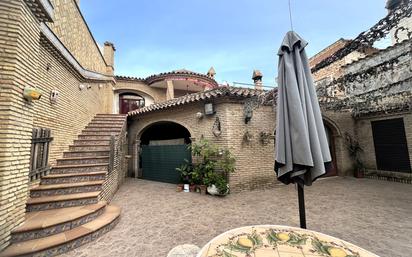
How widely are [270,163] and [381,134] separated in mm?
6014

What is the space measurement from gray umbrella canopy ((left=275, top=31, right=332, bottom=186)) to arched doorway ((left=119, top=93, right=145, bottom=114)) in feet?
41.9

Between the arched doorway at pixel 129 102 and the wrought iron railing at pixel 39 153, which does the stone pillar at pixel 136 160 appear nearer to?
the wrought iron railing at pixel 39 153

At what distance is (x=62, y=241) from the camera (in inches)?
116

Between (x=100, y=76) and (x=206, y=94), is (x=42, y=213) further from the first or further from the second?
(x=100, y=76)

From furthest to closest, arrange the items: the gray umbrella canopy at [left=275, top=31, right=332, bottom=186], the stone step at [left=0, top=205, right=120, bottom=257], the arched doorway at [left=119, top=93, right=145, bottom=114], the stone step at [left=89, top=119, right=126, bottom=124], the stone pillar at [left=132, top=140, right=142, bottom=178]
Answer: the arched doorway at [left=119, top=93, right=145, bottom=114] → the stone pillar at [left=132, top=140, right=142, bottom=178] → the stone step at [left=89, top=119, right=126, bottom=124] → the stone step at [left=0, top=205, right=120, bottom=257] → the gray umbrella canopy at [left=275, top=31, right=332, bottom=186]

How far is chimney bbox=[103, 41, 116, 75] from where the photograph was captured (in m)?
11.2

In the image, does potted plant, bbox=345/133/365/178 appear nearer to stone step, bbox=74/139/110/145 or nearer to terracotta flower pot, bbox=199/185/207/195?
terracotta flower pot, bbox=199/185/207/195

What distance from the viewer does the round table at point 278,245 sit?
159cm

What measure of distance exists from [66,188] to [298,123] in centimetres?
520

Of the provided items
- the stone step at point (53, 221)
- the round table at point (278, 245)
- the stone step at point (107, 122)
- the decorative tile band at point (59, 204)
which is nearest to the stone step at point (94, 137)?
the stone step at point (107, 122)

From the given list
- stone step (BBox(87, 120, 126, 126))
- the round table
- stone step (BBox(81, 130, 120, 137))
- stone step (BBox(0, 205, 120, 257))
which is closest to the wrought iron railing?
stone step (BBox(0, 205, 120, 257))

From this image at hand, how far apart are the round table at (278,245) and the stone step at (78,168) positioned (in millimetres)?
4814

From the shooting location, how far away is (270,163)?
23.6ft

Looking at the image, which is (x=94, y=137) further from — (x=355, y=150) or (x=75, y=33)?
(x=355, y=150)
